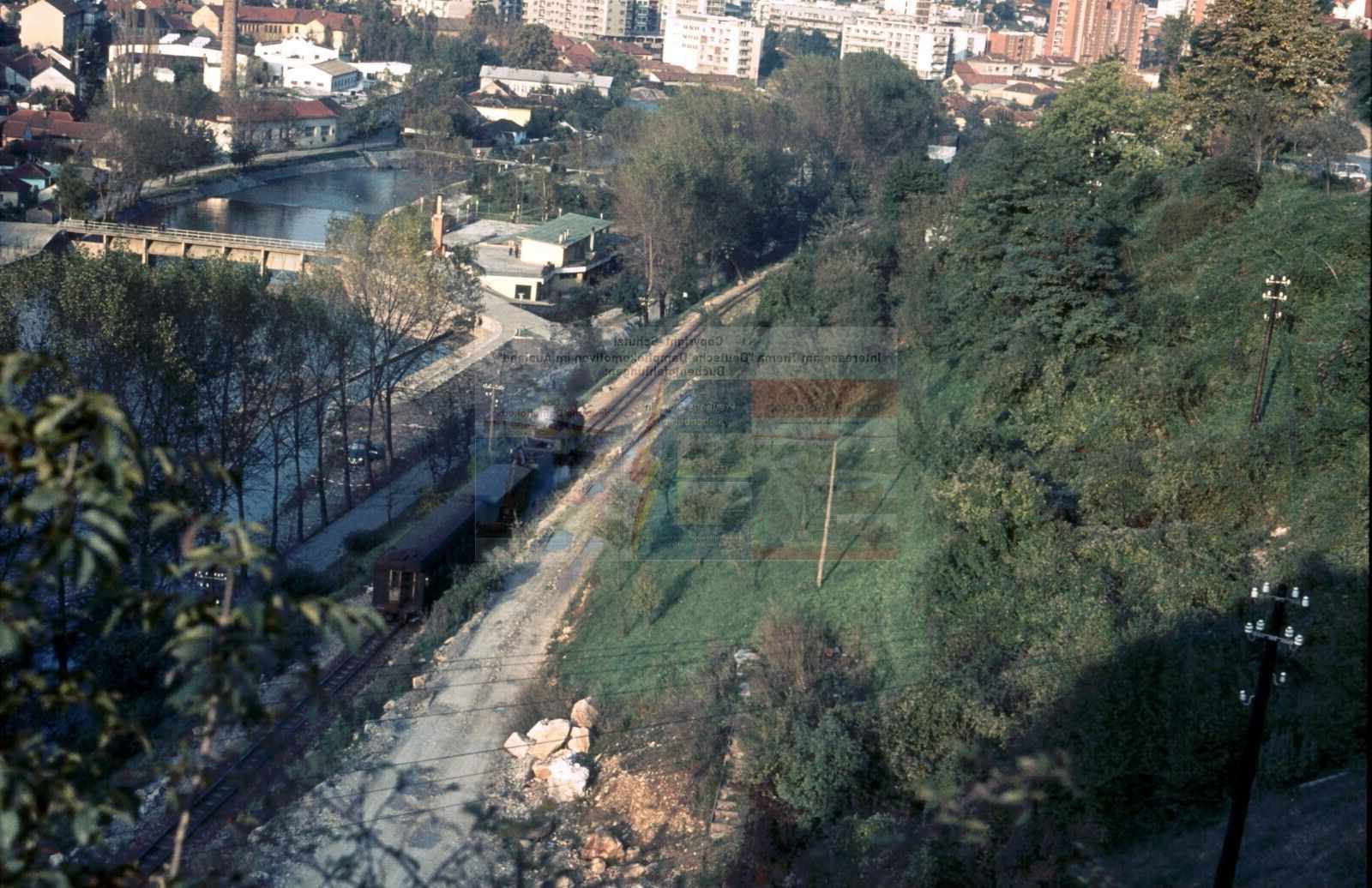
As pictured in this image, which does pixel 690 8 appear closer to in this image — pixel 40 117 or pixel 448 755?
pixel 40 117

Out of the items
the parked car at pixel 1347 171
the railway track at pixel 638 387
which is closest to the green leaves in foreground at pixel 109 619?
the railway track at pixel 638 387

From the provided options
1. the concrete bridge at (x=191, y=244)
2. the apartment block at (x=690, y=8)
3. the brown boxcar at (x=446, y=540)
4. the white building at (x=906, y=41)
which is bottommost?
the brown boxcar at (x=446, y=540)

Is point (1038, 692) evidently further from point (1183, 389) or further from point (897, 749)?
point (1183, 389)

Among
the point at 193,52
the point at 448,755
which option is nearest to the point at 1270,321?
the point at 448,755

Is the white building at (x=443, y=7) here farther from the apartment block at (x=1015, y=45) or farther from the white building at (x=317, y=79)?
the apartment block at (x=1015, y=45)

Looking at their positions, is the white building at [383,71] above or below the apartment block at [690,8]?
below

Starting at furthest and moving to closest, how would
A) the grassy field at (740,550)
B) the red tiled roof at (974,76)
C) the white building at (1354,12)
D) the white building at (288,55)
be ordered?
the red tiled roof at (974,76) → the white building at (288,55) → the white building at (1354,12) → the grassy field at (740,550)
